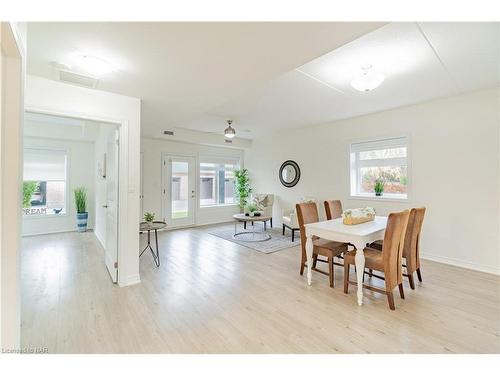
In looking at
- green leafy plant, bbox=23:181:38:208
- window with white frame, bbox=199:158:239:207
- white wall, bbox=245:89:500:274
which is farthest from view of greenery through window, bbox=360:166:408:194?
green leafy plant, bbox=23:181:38:208

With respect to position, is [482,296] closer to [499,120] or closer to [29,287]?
[499,120]

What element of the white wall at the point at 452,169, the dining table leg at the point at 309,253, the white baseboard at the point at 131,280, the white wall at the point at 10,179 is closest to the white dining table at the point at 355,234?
the dining table leg at the point at 309,253

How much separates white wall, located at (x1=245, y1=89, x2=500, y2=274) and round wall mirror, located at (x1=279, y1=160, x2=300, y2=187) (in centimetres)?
125

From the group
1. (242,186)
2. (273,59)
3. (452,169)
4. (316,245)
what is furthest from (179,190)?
(452,169)

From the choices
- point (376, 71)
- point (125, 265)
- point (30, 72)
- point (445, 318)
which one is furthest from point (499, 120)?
point (30, 72)

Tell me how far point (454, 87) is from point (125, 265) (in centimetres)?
484

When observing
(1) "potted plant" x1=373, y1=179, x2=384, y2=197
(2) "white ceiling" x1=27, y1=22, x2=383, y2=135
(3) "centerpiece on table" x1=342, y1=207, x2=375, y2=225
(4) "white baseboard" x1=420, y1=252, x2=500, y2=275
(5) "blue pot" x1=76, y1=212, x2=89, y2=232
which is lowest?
(4) "white baseboard" x1=420, y1=252, x2=500, y2=275

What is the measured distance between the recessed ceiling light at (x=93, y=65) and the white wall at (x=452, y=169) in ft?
13.7

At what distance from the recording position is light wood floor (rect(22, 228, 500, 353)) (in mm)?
1786

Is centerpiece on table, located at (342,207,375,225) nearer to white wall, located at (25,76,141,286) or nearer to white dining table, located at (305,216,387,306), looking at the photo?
white dining table, located at (305,216,387,306)

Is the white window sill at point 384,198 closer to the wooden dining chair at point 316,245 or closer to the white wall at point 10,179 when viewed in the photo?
the wooden dining chair at point 316,245

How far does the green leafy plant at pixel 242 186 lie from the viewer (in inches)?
274

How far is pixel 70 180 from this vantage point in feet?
19.2
